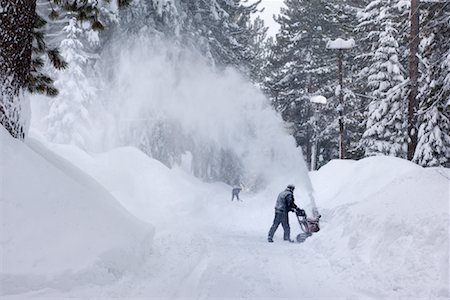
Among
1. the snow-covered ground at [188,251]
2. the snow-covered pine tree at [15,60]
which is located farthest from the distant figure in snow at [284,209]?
the snow-covered pine tree at [15,60]

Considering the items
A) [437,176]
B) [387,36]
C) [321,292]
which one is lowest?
[321,292]

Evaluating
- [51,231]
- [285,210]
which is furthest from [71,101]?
[51,231]

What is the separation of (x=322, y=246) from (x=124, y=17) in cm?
1731

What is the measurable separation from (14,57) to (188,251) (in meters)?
4.92

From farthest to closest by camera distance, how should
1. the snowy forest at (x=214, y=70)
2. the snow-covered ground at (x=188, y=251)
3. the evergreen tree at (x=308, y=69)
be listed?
the evergreen tree at (x=308, y=69)
the snowy forest at (x=214, y=70)
the snow-covered ground at (x=188, y=251)

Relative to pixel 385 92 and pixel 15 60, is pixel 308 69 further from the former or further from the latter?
pixel 15 60

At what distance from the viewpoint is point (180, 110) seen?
81.1ft

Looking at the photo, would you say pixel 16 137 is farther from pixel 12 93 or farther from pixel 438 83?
pixel 438 83

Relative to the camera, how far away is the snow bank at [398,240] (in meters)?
6.01

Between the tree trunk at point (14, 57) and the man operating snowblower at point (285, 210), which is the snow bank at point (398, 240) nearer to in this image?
the man operating snowblower at point (285, 210)

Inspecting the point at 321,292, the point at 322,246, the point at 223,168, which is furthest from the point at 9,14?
the point at 223,168

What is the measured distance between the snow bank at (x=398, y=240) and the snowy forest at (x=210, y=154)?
0.03 metres

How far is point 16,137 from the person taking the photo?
6895mm

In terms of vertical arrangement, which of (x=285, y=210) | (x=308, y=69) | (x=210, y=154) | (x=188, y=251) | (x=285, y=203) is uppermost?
(x=308, y=69)
